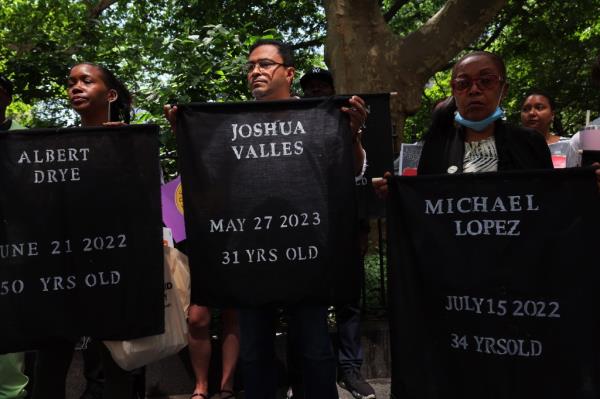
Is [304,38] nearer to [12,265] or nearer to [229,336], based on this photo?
[229,336]

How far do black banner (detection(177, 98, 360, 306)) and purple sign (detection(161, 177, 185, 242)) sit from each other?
4.01 feet

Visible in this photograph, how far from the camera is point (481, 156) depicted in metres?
2.95

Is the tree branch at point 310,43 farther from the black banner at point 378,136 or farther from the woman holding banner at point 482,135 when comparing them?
the woman holding banner at point 482,135

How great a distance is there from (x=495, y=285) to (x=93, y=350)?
97.5 inches

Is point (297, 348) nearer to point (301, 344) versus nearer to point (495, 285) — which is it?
point (301, 344)

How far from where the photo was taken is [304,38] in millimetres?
16094

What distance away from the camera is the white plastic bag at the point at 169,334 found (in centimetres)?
301

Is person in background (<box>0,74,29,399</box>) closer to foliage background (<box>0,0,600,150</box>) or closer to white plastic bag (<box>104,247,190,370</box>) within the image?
white plastic bag (<box>104,247,190,370</box>)

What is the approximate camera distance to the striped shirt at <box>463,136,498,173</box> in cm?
291

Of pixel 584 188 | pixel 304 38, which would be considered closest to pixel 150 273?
pixel 584 188

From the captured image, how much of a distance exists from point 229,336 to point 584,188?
2.54m

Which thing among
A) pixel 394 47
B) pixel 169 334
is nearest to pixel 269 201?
pixel 169 334

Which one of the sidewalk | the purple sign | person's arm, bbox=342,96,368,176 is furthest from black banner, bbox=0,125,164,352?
the sidewalk

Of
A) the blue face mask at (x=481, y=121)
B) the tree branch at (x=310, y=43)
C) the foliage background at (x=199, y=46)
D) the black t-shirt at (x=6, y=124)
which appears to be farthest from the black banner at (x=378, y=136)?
the tree branch at (x=310, y=43)
